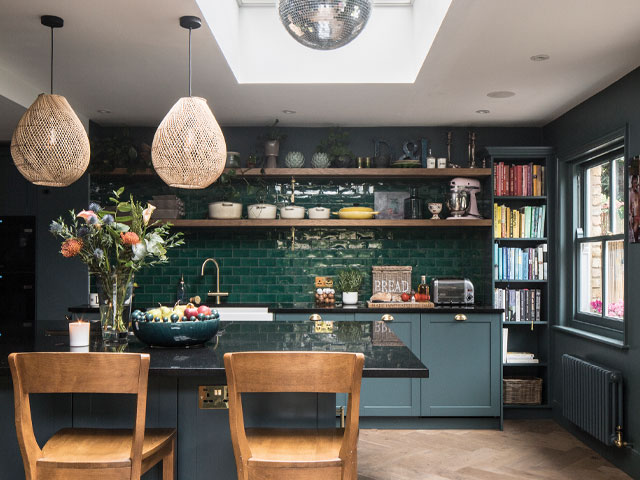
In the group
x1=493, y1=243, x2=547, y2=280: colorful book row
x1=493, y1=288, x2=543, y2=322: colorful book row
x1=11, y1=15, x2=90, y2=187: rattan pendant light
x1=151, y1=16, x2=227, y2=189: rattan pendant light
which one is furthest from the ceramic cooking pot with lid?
x1=11, y1=15, x2=90, y2=187: rattan pendant light

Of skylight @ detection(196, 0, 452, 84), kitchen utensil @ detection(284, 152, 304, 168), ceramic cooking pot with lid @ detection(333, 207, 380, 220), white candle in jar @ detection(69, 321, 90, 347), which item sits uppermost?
skylight @ detection(196, 0, 452, 84)

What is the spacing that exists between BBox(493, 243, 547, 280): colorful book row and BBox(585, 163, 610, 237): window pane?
1.67 feet

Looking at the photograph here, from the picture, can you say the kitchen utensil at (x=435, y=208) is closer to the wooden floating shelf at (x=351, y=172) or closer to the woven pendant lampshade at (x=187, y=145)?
the wooden floating shelf at (x=351, y=172)

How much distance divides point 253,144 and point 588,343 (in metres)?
3.31

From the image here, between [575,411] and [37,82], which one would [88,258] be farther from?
[575,411]

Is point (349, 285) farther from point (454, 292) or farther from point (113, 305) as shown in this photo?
point (113, 305)

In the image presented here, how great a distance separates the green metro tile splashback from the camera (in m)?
5.54

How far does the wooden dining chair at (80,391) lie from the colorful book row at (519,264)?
3.85m

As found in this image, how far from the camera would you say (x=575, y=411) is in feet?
14.7

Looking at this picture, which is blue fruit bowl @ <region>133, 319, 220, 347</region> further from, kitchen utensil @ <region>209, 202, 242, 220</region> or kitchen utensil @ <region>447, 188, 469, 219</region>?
kitchen utensil @ <region>447, 188, 469, 219</region>

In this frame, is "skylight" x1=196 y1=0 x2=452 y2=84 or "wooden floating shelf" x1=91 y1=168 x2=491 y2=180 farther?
"wooden floating shelf" x1=91 y1=168 x2=491 y2=180

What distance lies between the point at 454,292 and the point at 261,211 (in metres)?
1.82

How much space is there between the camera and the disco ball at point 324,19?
1.93 metres

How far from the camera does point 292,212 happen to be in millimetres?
5262
